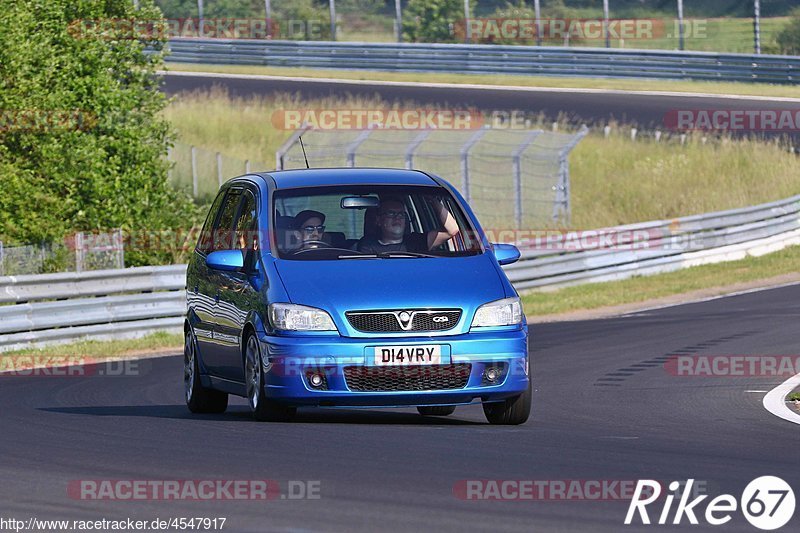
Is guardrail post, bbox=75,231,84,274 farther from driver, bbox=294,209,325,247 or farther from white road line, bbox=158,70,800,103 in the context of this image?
white road line, bbox=158,70,800,103

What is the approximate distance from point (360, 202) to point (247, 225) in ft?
2.91

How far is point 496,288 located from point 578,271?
18.1 metres

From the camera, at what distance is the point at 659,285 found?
27.9m

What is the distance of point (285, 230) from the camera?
10.9 meters

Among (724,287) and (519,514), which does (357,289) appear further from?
(724,287)

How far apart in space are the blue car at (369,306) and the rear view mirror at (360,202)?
Result: 0.05 ft

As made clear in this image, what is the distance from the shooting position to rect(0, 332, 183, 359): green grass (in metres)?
19.3

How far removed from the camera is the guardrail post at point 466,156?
30169 mm

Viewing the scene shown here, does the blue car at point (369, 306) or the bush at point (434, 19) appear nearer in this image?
the blue car at point (369, 306)

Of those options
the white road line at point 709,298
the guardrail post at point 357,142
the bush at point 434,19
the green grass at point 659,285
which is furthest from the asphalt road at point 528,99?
the white road line at point 709,298

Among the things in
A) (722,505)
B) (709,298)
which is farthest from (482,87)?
(722,505)

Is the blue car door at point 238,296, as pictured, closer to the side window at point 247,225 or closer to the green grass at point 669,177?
the side window at point 247,225

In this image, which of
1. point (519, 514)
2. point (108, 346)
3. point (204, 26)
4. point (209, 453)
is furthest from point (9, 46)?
point (204, 26)

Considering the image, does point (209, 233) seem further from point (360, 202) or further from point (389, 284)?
point (389, 284)
